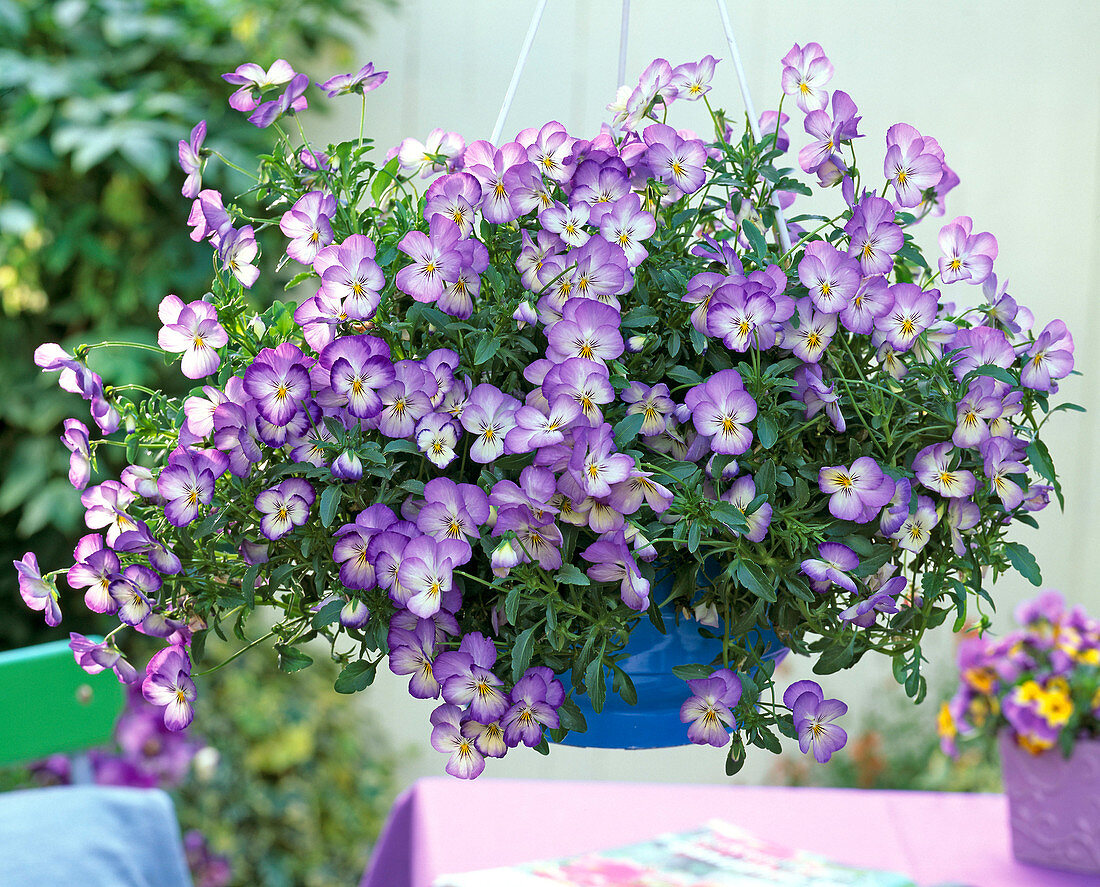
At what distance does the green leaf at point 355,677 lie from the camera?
523mm

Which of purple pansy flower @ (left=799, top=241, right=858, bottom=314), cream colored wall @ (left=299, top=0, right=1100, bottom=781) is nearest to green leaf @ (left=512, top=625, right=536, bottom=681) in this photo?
purple pansy flower @ (left=799, top=241, right=858, bottom=314)

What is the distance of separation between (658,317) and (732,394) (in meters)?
0.07

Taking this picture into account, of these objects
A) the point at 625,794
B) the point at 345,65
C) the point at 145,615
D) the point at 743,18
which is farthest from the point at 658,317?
the point at 743,18

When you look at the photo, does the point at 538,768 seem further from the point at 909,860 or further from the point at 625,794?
the point at 909,860

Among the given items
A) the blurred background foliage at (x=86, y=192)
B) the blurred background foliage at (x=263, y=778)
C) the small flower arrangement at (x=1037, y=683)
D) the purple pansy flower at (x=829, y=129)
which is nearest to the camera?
the purple pansy flower at (x=829, y=129)

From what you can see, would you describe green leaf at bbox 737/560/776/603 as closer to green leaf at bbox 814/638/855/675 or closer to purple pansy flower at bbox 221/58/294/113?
green leaf at bbox 814/638/855/675

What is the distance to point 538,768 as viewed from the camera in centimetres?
254

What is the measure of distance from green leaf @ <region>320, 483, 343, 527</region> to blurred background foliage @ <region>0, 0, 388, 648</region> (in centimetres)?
137

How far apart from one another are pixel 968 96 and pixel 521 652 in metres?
2.15

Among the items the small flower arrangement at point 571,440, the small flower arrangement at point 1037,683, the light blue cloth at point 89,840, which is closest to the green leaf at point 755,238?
the small flower arrangement at point 571,440

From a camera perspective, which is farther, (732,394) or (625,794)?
(625,794)

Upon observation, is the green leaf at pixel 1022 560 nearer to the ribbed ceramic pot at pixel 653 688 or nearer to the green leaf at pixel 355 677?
the ribbed ceramic pot at pixel 653 688

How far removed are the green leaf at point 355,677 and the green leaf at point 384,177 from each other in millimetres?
281

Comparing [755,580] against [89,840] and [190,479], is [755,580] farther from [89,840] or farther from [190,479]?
[89,840]
